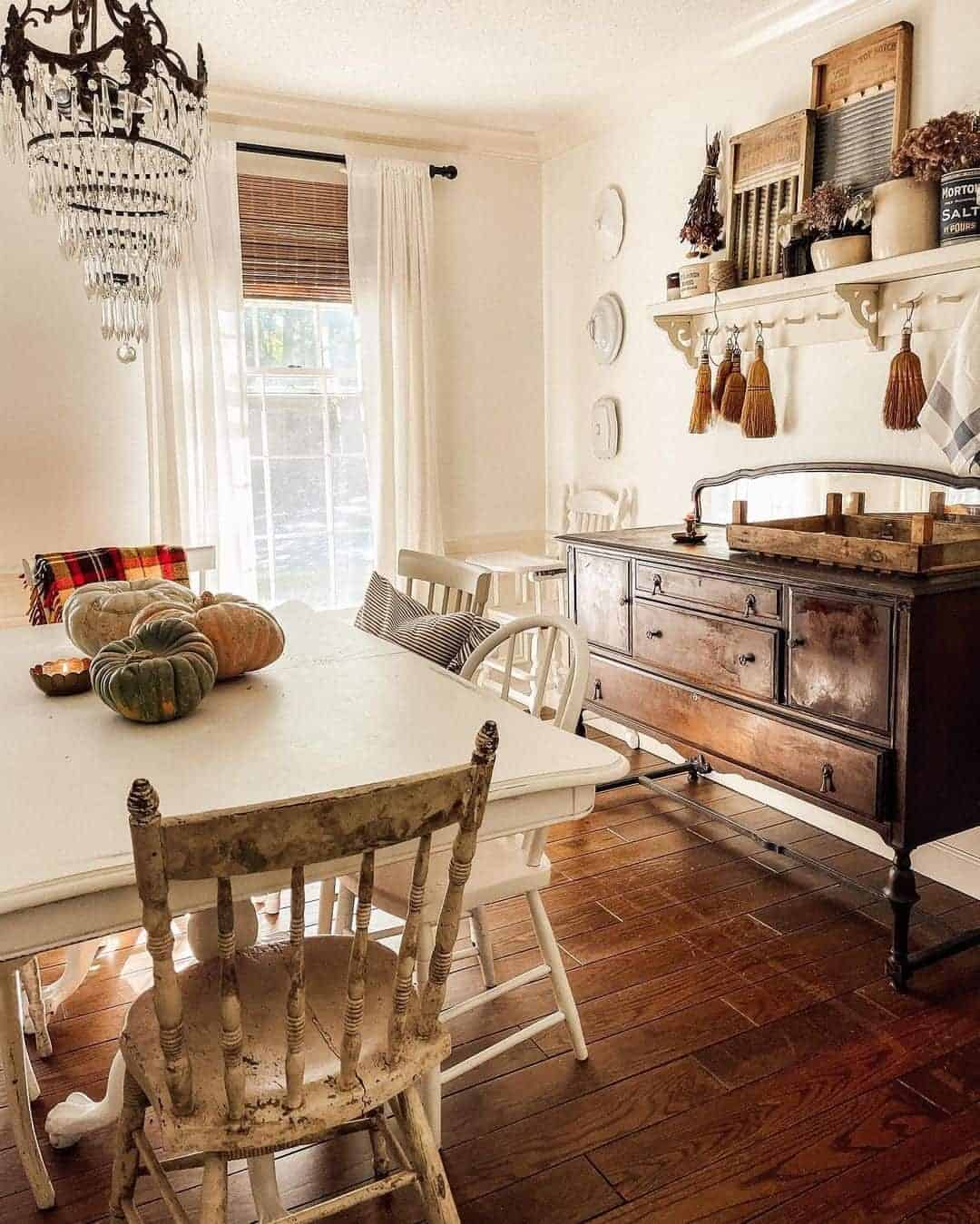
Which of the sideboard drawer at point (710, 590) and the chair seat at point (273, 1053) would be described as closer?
the chair seat at point (273, 1053)

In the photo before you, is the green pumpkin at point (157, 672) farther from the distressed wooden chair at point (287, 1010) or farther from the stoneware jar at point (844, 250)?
the stoneware jar at point (844, 250)

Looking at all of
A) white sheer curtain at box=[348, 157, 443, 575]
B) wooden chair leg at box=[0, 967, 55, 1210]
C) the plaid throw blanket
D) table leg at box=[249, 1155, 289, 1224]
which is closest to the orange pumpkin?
wooden chair leg at box=[0, 967, 55, 1210]

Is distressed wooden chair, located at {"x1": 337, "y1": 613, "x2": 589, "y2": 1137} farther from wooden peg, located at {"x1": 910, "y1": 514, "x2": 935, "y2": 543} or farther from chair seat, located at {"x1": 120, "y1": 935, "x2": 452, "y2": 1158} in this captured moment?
wooden peg, located at {"x1": 910, "y1": 514, "x2": 935, "y2": 543}

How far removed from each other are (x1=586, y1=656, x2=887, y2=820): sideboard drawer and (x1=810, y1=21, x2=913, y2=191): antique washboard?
1627 mm

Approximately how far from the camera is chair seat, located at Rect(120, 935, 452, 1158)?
Result: 1.19 meters

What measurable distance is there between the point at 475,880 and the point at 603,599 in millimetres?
1543

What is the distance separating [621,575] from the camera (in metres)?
3.12

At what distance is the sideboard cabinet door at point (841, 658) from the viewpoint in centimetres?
225

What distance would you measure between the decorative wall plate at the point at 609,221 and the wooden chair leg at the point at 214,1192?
3663mm

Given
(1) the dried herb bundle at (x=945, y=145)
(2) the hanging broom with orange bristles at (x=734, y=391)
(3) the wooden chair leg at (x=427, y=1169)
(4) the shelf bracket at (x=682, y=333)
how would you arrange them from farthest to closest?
1. (4) the shelf bracket at (x=682, y=333)
2. (2) the hanging broom with orange bristles at (x=734, y=391)
3. (1) the dried herb bundle at (x=945, y=145)
4. (3) the wooden chair leg at (x=427, y=1169)

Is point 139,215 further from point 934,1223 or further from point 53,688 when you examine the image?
point 934,1223

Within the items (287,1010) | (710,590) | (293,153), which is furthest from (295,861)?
(293,153)

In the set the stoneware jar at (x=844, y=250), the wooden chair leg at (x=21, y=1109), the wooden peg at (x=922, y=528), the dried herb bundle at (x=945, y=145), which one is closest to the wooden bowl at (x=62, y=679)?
the wooden chair leg at (x=21, y=1109)

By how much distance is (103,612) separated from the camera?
206cm
